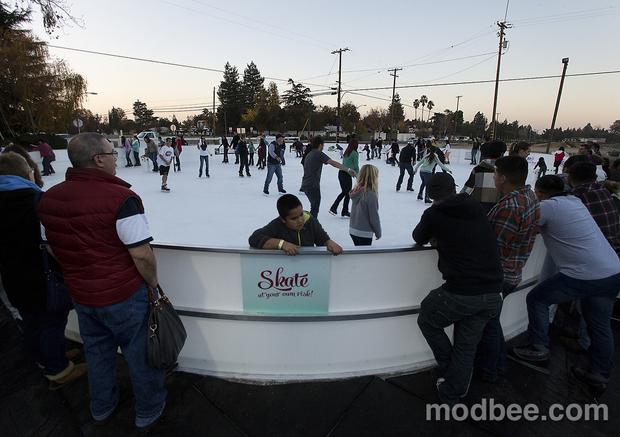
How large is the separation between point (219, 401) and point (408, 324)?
1.40 metres

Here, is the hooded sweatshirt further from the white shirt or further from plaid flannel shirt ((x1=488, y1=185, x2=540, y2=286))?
A: the white shirt

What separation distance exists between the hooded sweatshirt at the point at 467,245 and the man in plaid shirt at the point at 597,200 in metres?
1.37

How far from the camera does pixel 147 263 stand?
1.78 m

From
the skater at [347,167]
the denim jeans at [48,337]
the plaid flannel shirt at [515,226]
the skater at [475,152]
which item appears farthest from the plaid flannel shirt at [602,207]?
the skater at [475,152]

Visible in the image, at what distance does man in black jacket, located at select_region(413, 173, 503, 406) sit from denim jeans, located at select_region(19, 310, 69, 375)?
2.48 m

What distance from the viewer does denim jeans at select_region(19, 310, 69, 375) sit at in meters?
2.29

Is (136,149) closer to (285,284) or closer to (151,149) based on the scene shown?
(151,149)

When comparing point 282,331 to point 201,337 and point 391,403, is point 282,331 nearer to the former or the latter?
point 201,337

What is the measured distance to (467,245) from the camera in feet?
6.17

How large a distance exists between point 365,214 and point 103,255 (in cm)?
257

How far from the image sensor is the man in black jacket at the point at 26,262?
2.07m

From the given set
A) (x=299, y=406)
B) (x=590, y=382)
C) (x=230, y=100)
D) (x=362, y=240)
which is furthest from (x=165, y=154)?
(x=230, y=100)

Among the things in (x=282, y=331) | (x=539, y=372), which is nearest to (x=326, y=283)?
(x=282, y=331)

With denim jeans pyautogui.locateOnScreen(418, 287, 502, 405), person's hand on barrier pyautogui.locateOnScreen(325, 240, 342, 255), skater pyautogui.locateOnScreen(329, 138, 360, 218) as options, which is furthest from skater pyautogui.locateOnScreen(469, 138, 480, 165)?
person's hand on barrier pyautogui.locateOnScreen(325, 240, 342, 255)
